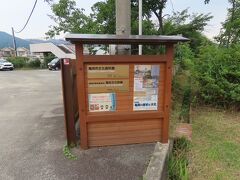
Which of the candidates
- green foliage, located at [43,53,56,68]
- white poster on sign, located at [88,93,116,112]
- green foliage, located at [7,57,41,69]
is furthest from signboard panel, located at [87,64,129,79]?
green foliage, located at [7,57,41,69]

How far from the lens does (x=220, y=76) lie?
17.8 ft

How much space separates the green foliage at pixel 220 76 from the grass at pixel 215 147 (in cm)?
51

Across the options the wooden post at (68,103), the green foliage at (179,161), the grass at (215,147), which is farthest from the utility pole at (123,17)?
the grass at (215,147)

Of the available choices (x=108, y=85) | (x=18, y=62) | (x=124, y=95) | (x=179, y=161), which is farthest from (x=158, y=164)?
(x=18, y=62)

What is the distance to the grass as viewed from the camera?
289cm

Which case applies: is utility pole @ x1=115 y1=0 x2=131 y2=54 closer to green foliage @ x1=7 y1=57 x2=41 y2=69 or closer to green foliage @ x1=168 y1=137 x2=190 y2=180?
green foliage @ x1=168 y1=137 x2=190 y2=180

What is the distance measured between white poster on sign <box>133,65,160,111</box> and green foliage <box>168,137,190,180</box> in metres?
0.79

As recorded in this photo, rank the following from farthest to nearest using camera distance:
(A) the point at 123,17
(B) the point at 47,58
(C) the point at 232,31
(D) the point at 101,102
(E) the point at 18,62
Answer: (B) the point at 47,58, (E) the point at 18,62, (C) the point at 232,31, (A) the point at 123,17, (D) the point at 101,102

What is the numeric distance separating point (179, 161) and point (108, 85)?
1459mm

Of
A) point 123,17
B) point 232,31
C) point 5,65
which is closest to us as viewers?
point 123,17

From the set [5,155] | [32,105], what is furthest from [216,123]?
[32,105]

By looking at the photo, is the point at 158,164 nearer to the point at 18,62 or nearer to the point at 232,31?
the point at 232,31

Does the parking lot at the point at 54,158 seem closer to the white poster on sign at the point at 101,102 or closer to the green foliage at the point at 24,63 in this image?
the white poster on sign at the point at 101,102

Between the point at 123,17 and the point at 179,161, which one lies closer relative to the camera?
the point at 179,161
